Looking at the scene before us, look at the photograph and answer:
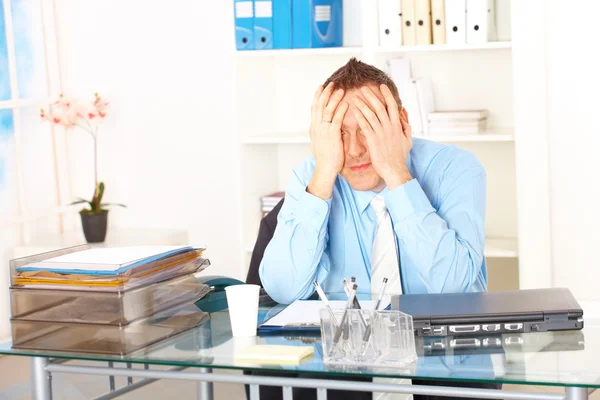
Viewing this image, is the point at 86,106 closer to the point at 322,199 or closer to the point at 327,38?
the point at 327,38

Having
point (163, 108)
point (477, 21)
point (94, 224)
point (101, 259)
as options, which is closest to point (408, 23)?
point (477, 21)

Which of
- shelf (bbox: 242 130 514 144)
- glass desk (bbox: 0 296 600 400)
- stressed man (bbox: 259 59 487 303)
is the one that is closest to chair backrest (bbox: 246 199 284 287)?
stressed man (bbox: 259 59 487 303)

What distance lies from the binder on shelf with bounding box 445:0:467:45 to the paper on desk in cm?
189

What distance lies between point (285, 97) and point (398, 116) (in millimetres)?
2111

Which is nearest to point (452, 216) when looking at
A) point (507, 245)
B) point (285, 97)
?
point (507, 245)

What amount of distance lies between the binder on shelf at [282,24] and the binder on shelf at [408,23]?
0.48m

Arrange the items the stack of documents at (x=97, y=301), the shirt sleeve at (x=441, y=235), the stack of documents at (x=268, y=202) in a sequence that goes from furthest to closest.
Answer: the stack of documents at (x=268, y=202) → the shirt sleeve at (x=441, y=235) → the stack of documents at (x=97, y=301)

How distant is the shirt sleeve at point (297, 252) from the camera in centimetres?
203

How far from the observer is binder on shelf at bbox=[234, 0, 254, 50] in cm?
371

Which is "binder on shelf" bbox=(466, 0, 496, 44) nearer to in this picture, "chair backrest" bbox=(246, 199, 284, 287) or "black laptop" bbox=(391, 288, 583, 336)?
"chair backrest" bbox=(246, 199, 284, 287)

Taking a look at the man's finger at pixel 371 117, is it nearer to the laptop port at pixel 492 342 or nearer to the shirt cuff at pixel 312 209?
the shirt cuff at pixel 312 209

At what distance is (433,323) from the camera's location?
1.58 meters

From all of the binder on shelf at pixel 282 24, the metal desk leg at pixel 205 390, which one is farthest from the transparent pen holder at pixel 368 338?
the binder on shelf at pixel 282 24

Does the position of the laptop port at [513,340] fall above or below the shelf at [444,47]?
below
